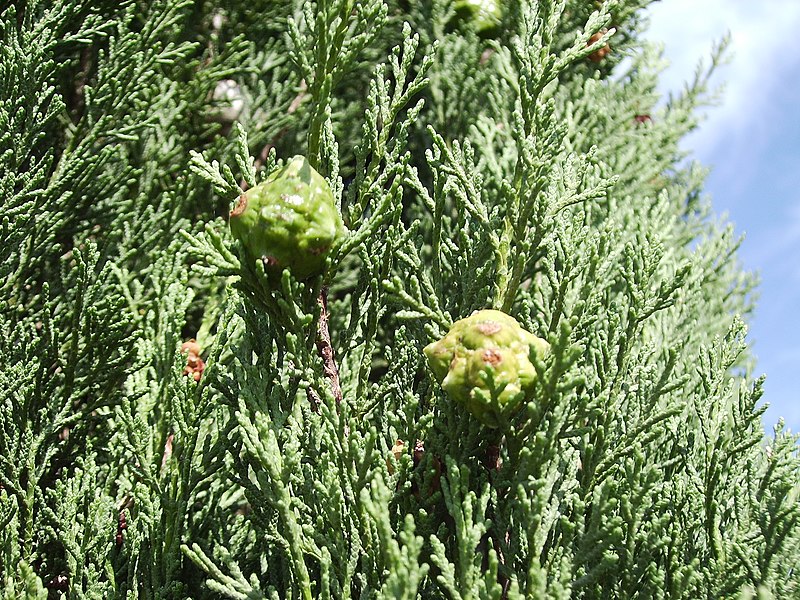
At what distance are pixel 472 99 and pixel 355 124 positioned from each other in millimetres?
644

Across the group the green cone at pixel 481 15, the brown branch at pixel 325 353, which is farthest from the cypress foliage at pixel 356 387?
the green cone at pixel 481 15

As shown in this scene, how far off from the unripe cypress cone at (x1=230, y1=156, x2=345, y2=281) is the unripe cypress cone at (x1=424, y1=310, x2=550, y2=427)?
1.14 feet

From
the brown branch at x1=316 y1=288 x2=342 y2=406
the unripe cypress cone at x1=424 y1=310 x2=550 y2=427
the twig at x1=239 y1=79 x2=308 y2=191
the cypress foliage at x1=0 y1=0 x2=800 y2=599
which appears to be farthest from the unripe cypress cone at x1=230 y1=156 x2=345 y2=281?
the twig at x1=239 y1=79 x2=308 y2=191

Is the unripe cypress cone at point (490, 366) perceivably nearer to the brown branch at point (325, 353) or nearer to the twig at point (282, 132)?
the brown branch at point (325, 353)

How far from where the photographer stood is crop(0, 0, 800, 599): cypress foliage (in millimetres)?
1484

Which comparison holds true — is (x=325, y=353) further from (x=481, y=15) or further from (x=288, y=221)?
(x=481, y=15)

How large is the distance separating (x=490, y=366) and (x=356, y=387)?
646 mm

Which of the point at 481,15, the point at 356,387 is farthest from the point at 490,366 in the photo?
the point at 481,15

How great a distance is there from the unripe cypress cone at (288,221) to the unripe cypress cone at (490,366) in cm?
35

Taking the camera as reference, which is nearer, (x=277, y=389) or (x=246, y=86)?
(x=277, y=389)

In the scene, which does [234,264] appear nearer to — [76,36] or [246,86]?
[76,36]

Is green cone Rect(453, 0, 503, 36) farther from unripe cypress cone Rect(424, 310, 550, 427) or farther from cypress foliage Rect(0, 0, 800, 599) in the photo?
unripe cypress cone Rect(424, 310, 550, 427)

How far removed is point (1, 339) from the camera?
222cm

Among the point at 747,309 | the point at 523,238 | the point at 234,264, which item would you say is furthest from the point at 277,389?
the point at 747,309
